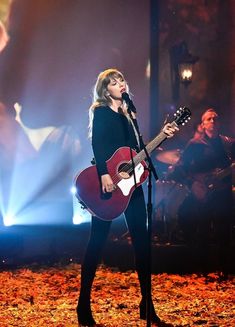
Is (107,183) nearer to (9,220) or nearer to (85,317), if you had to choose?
(85,317)

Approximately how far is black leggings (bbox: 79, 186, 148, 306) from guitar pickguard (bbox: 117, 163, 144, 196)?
8 cm

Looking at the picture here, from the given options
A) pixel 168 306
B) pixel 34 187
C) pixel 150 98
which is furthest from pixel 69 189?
pixel 168 306

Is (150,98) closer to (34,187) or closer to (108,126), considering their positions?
(34,187)

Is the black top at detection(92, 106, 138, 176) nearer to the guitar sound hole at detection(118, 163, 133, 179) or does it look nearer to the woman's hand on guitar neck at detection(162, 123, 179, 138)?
the guitar sound hole at detection(118, 163, 133, 179)

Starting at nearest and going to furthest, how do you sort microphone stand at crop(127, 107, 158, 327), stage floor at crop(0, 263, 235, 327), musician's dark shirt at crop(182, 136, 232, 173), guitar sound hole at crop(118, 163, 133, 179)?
microphone stand at crop(127, 107, 158, 327), guitar sound hole at crop(118, 163, 133, 179), stage floor at crop(0, 263, 235, 327), musician's dark shirt at crop(182, 136, 232, 173)

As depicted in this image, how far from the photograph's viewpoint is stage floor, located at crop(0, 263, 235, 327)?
16.4 feet

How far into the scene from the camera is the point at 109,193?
4742 millimetres

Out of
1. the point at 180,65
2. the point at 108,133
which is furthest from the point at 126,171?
the point at 180,65

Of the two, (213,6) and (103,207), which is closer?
(103,207)

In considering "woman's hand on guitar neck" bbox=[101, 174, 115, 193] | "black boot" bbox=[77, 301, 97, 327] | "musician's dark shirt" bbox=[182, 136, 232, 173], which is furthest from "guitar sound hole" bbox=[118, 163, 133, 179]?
"musician's dark shirt" bbox=[182, 136, 232, 173]

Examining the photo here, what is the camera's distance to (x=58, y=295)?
6.09 metres

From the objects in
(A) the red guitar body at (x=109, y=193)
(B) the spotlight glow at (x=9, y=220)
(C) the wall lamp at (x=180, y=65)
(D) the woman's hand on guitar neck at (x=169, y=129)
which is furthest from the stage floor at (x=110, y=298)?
(C) the wall lamp at (x=180, y=65)

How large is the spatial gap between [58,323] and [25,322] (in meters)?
0.37

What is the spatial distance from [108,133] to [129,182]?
0.55 m
